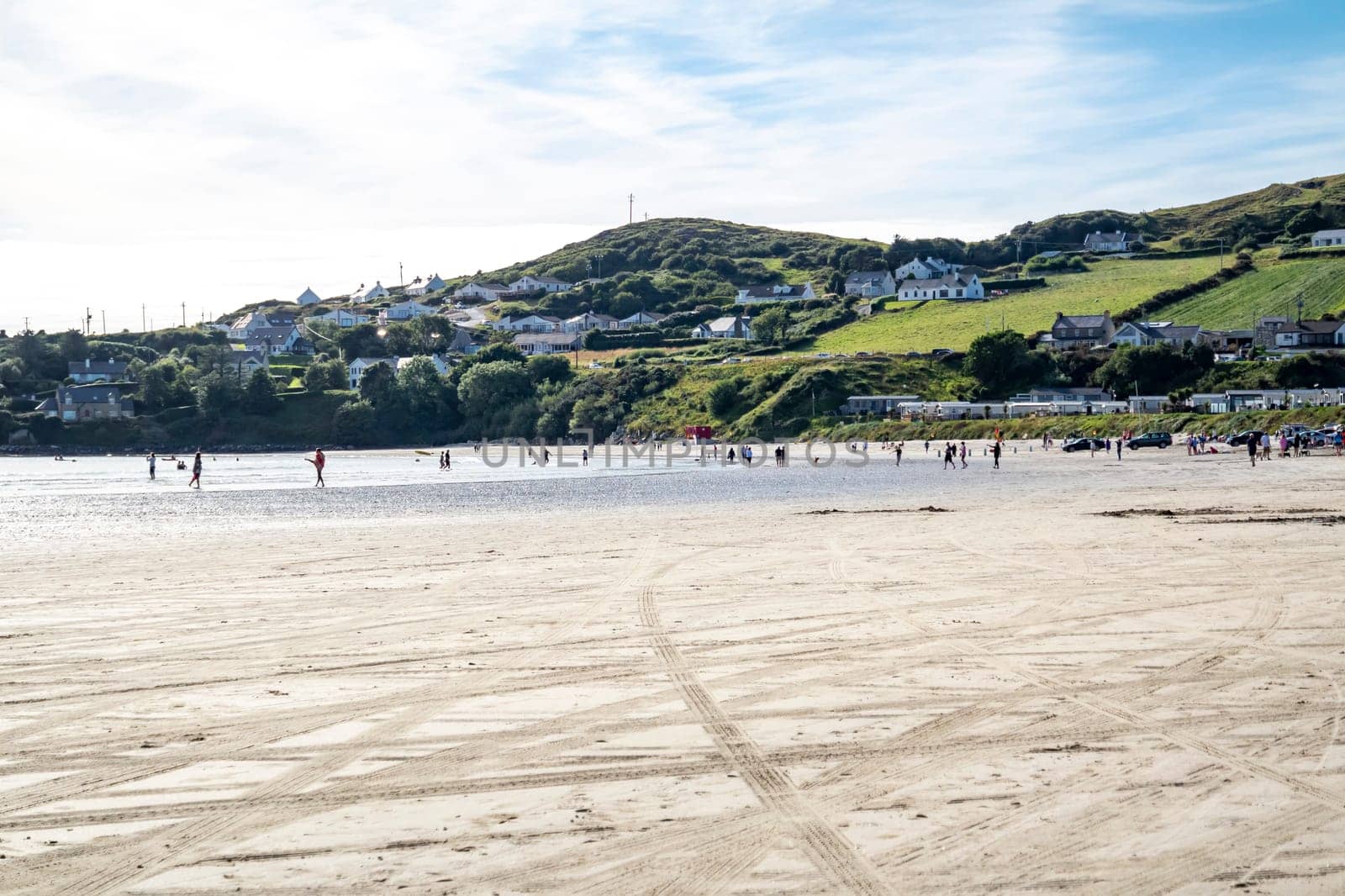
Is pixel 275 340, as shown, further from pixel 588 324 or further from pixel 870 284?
A: pixel 870 284

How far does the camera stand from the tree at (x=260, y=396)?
108 m

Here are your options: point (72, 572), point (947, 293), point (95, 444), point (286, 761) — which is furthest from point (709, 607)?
point (947, 293)

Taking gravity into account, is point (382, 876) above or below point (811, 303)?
below

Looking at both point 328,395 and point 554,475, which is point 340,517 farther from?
point 328,395

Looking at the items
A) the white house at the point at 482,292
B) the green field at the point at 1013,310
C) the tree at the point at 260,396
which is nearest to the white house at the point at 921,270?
the green field at the point at 1013,310

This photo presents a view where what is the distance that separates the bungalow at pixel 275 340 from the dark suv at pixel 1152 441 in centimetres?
11639

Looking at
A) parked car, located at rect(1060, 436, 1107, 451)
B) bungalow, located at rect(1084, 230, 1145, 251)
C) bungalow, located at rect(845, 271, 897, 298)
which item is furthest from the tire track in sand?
bungalow, located at rect(1084, 230, 1145, 251)

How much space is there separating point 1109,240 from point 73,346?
138 meters

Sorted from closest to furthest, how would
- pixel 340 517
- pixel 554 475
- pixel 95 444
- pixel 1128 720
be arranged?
pixel 1128 720
pixel 340 517
pixel 554 475
pixel 95 444

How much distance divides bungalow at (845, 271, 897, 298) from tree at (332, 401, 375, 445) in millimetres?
63271

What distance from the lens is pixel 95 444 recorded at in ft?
336

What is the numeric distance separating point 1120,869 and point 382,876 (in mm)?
3406

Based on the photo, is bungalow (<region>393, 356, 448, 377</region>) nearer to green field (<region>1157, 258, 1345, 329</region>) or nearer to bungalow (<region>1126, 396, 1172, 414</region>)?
bungalow (<region>1126, 396, 1172, 414</region>)

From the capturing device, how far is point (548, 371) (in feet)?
351
